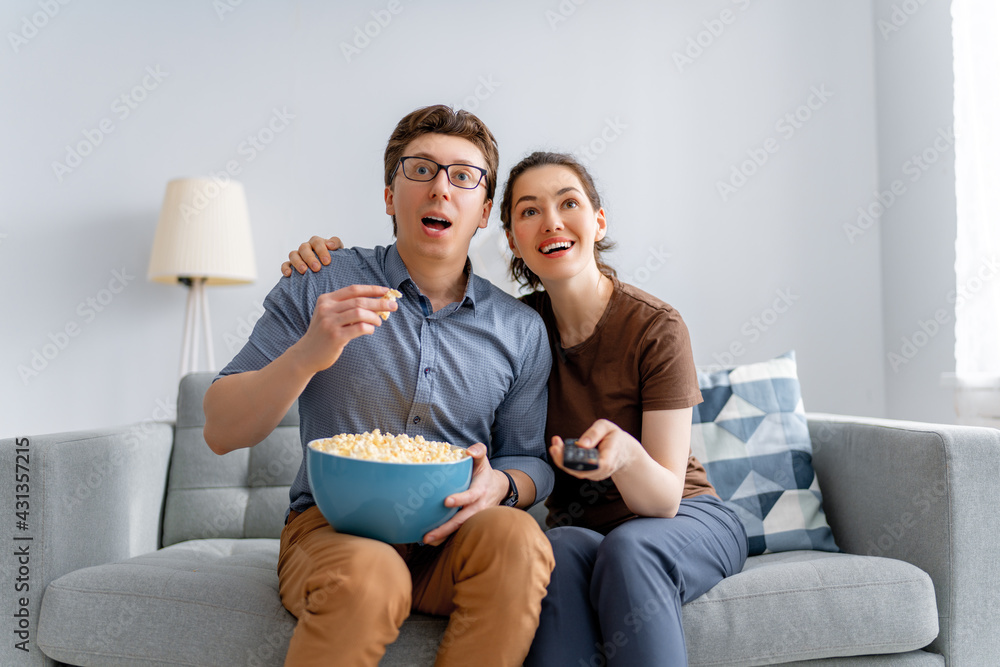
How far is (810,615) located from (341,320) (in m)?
0.95

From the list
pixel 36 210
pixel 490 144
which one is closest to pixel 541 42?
pixel 490 144

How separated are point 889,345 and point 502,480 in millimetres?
2108

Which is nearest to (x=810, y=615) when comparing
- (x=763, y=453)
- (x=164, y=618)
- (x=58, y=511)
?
(x=763, y=453)

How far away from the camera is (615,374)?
135 cm

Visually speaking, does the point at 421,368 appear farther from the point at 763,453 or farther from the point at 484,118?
the point at 484,118

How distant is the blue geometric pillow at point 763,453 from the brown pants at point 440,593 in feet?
2.43

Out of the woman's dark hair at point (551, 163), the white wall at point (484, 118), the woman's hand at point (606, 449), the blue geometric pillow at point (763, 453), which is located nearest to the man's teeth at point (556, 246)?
the woman's dark hair at point (551, 163)

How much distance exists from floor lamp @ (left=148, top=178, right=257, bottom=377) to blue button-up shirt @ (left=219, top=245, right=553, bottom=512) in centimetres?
119

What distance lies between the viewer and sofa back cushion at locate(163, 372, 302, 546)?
A: 1718 millimetres

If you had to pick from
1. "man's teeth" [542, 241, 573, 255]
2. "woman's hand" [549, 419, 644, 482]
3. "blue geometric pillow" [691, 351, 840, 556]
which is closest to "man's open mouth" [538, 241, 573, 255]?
"man's teeth" [542, 241, 573, 255]

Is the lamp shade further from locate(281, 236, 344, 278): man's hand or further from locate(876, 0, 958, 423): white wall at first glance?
locate(876, 0, 958, 423): white wall

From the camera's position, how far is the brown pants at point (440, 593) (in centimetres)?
96

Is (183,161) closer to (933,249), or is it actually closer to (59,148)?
(59,148)

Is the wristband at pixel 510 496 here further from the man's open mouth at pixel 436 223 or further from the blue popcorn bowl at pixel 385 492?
the man's open mouth at pixel 436 223
